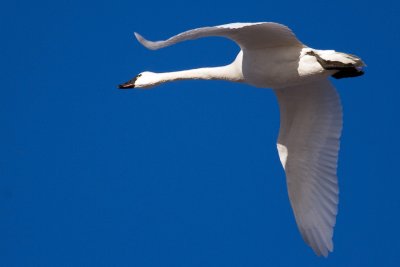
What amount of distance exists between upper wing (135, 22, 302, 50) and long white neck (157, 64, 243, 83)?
53cm

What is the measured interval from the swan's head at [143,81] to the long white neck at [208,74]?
3.8 inches

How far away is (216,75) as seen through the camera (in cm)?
1252

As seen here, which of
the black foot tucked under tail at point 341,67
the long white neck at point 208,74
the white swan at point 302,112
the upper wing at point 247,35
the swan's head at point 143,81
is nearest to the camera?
the upper wing at point 247,35

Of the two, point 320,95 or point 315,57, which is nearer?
point 315,57

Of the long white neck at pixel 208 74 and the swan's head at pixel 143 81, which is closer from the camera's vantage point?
the long white neck at pixel 208 74

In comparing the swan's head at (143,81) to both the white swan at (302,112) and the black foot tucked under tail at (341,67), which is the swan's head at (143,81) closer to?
the white swan at (302,112)

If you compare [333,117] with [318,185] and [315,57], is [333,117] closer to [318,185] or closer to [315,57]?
[318,185]

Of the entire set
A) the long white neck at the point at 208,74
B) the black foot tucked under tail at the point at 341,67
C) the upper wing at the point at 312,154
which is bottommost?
the upper wing at the point at 312,154

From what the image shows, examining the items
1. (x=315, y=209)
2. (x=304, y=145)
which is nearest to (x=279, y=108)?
(x=304, y=145)

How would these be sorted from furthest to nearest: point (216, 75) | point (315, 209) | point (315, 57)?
point (315, 209) < point (216, 75) < point (315, 57)

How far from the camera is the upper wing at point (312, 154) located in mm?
13117

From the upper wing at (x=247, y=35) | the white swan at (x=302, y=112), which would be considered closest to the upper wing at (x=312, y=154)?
the white swan at (x=302, y=112)

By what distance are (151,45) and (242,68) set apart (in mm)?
2505

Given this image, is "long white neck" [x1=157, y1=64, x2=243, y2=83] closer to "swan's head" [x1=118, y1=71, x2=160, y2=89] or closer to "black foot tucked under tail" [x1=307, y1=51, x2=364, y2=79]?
"swan's head" [x1=118, y1=71, x2=160, y2=89]
